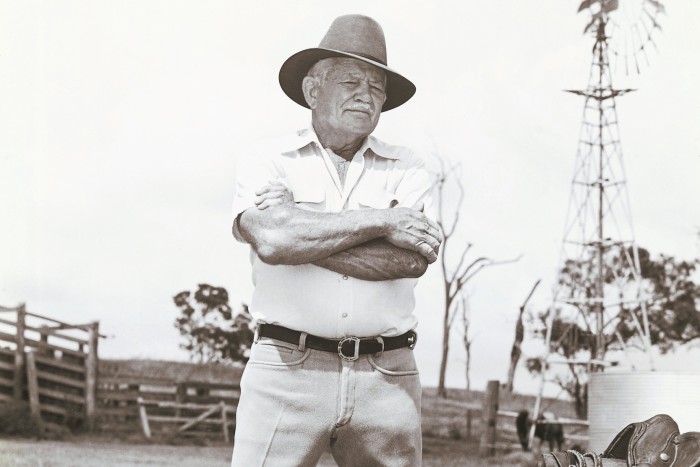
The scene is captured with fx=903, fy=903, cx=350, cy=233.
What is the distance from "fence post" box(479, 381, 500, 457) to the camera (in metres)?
11.9

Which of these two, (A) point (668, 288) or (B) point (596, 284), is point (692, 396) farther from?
(A) point (668, 288)

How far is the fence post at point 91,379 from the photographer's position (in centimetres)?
1372

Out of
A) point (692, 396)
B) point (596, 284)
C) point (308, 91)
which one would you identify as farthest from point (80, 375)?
point (308, 91)

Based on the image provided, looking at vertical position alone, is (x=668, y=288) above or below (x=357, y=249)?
above

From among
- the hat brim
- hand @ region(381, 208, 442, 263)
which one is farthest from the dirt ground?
hand @ region(381, 208, 442, 263)

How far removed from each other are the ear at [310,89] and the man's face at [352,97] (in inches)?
2.4

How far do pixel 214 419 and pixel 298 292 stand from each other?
12.3 meters

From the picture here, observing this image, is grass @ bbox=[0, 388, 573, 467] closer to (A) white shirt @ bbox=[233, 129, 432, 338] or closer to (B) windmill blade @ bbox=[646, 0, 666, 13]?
(B) windmill blade @ bbox=[646, 0, 666, 13]

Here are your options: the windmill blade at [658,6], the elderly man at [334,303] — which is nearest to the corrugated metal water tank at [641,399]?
the elderly man at [334,303]

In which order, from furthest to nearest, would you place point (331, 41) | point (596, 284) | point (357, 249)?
1. point (596, 284)
2. point (331, 41)
3. point (357, 249)

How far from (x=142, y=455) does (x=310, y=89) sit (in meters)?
10.8

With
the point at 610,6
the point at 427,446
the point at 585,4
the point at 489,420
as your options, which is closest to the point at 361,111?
the point at 585,4

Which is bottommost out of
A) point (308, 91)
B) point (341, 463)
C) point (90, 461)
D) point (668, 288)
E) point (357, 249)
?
point (90, 461)

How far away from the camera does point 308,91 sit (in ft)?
8.23
